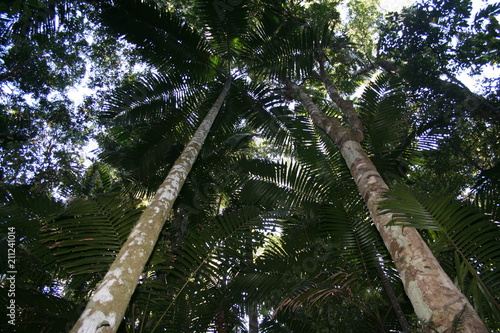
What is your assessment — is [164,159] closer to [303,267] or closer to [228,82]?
[228,82]

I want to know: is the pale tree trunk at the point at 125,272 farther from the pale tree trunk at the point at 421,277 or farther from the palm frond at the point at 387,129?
the palm frond at the point at 387,129

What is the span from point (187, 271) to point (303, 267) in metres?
1.45

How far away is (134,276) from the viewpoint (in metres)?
→ 1.72

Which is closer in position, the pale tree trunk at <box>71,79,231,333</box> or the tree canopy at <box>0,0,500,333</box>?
the pale tree trunk at <box>71,79,231,333</box>

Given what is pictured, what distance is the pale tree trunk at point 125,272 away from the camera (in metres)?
1.41

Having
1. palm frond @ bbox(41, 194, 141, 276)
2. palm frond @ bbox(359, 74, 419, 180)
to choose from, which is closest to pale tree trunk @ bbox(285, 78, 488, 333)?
palm frond @ bbox(359, 74, 419, 180)

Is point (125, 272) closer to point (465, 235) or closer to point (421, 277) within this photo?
point (421, 277)

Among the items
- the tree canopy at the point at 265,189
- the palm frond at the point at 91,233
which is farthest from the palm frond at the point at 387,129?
the palm frond at the point at 91,233

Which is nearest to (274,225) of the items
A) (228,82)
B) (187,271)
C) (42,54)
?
(187,271)

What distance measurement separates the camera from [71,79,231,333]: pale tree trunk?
141 centimetres

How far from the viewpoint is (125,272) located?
5.62 feet

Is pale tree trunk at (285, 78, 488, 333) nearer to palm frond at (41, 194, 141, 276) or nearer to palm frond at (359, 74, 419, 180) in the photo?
palm frond at (359, 74, 419, 180)

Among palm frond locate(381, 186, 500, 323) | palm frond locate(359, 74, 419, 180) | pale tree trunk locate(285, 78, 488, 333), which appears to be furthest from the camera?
palm frond locate(359, 74, 419, 180)

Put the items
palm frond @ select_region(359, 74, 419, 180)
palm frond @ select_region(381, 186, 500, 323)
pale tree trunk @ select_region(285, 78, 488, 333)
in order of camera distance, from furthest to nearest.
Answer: palm frond @ select_region(359, 74, 419, 180) < palm frond @ select_region(381, 186, 500, 323) < pale tree trunk @ select_region(285, 78, 488, 333)
